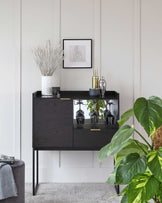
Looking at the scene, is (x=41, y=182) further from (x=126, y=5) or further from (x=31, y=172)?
(x=126, y=5)

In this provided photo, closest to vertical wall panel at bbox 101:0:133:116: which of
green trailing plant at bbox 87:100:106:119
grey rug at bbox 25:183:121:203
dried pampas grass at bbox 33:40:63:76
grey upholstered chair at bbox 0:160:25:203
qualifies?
green trailing plant at bbox 87:100:106:119

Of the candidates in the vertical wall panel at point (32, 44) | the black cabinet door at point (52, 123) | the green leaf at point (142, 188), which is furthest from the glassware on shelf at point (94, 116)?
the green leaf at point (142, 188)

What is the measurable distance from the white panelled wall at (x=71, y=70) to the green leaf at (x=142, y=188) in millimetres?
2906

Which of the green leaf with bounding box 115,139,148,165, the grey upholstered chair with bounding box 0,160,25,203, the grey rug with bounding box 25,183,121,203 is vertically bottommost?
the grey rug with bounding box 25,183,121,203

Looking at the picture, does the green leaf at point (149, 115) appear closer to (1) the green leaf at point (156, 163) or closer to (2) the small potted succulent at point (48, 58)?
(1) the green leaf at point (156, 163)

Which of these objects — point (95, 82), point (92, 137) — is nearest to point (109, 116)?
point (92, 137)

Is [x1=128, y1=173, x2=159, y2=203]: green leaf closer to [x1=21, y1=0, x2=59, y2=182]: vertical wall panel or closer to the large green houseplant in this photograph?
the large green houseplant

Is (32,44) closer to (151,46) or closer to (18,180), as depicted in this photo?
(151,46)

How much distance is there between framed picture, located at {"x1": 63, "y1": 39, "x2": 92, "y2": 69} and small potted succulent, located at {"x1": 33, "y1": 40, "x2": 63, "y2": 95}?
0.27 ft

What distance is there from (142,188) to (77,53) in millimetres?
3024

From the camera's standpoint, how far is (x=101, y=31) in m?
4.04

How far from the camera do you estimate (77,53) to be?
13.2 ft

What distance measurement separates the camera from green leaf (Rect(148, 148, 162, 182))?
3.72ft

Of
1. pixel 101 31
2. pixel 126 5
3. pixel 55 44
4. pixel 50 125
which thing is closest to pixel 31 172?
pixel 50 125
